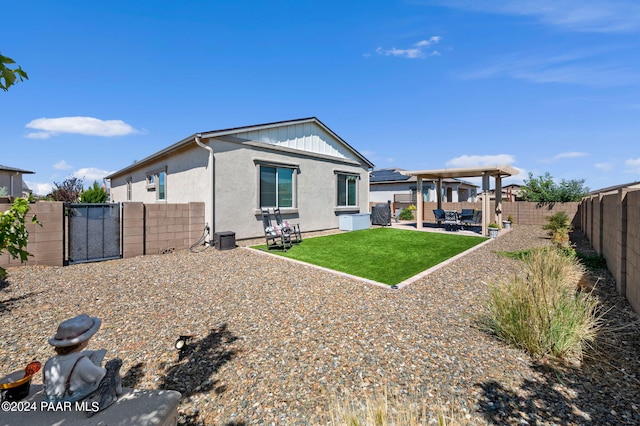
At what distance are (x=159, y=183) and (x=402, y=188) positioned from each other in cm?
2219

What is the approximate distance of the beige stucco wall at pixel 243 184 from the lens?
1004 centimetres

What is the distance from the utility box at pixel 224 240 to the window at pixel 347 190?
6.84 m

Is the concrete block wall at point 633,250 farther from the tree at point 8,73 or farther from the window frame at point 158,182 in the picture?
the window frame at point 158,182

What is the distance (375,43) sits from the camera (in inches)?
354

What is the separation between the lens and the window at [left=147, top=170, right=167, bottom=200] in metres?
13.0

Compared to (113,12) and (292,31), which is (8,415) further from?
(292,31)

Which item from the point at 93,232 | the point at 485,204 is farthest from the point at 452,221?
the point at 93,232

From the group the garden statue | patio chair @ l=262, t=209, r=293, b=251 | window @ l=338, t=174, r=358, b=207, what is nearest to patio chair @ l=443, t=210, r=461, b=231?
window @ l=338, t=174, r=358, b=207

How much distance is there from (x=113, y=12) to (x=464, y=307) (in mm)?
10849

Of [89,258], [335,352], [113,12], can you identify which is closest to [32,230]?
[89,258]

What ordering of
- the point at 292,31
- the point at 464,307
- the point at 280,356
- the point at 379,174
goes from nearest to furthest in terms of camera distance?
1. the point at 280,356
2. the point at 464,307
3. the point at 292,31
4. the point at 379,174

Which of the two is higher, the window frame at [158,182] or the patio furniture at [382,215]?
the window frame at [158,182]

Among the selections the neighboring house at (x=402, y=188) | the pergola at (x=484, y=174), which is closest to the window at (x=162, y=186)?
the pergola at (x=484, y=174)

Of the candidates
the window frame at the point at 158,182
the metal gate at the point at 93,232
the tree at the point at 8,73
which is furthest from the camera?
the window frame at the point at 158,182
